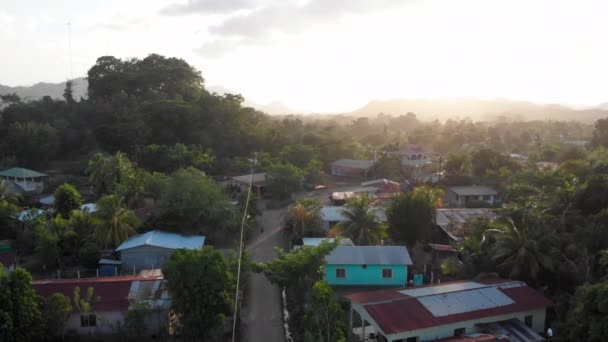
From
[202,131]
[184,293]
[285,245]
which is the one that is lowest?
[285,245]

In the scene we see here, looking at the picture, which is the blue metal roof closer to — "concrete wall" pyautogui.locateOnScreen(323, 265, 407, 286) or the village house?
the village house

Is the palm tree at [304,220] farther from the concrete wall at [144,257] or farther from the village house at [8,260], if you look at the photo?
the village house at [8,260]

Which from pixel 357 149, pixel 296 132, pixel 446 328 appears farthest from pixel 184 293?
pixel 296 132

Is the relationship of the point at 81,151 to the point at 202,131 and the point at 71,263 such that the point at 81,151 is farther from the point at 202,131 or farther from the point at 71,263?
the point at 71,263

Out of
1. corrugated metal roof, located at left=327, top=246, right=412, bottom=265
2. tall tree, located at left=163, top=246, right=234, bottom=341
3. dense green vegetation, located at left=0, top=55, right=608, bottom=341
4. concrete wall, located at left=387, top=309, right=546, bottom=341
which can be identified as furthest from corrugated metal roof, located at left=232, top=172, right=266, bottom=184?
concrete wall, located at left=387, top=309, right=546, bottom=341

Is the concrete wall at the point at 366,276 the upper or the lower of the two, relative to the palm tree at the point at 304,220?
lower

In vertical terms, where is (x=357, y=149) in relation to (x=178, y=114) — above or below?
below

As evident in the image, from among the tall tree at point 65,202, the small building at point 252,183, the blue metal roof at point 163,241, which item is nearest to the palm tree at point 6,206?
the tall tree at point 65,202
